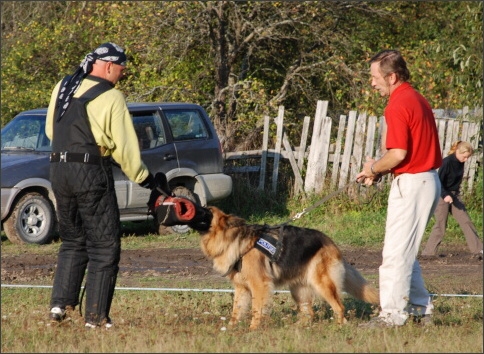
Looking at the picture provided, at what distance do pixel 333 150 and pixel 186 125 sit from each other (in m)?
3.44

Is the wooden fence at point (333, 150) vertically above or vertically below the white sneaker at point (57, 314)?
above

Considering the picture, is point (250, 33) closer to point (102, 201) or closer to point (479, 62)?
point (479, 62)

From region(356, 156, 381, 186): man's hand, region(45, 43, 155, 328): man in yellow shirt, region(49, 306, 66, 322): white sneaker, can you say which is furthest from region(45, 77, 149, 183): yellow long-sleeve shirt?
region(356, 156, 381, 186): man's hand

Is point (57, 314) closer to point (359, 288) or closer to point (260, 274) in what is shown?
point (260, 274)

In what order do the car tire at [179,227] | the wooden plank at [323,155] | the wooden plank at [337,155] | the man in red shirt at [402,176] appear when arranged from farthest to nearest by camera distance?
the wooden plank at [323,155]
the wooden plank at [337,155]
the car tire at [179,227]
the man in red shirt at [402,176]

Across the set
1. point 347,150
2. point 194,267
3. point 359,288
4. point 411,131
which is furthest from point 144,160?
point 411,131

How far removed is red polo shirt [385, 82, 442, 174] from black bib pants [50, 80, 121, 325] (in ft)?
7.05

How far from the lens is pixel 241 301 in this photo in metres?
7.34

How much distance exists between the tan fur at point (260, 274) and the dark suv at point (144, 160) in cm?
535

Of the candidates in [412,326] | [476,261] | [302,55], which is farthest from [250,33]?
[412,326]

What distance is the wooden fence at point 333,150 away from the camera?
1630 cm

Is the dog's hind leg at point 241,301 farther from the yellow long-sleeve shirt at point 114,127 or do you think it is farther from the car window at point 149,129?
the car window at point 149,129

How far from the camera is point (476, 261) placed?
11.8 meters

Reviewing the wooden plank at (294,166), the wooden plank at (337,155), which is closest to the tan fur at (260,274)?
the wooden plank at (337,155)
